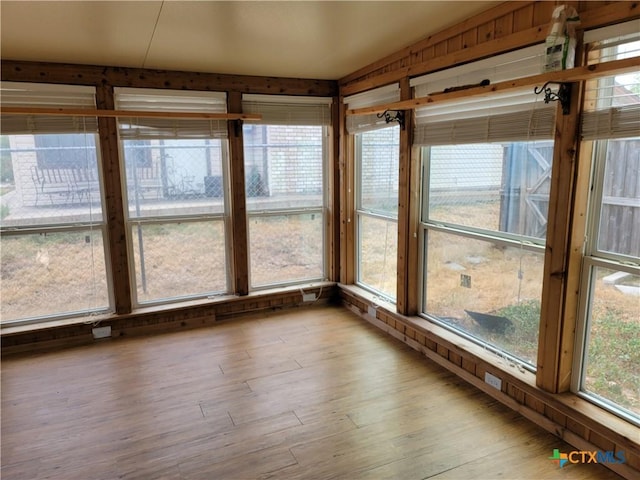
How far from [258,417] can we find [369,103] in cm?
277

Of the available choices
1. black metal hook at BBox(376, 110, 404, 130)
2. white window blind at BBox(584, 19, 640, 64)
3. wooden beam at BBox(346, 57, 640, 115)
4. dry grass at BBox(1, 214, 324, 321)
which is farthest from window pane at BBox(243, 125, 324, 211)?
white window blind at BBox(584, 19, 640, 64)

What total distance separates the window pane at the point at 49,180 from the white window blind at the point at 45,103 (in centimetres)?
7

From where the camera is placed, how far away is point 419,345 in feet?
11.3

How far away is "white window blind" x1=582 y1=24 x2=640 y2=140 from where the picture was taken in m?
1.93

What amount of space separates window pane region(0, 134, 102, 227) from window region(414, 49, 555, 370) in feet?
9.22

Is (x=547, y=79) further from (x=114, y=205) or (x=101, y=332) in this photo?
(x=101, y=332)

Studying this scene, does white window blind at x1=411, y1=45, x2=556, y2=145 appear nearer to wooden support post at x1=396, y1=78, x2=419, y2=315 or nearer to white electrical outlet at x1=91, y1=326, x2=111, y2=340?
wooden support post at x1=396, y1=78, x2=419, y2=315

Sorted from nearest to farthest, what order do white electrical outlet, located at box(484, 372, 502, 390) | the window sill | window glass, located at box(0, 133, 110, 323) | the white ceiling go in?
the window sill, the white ceiling, white electrical outlet, located at box(484, 372, 502, 390), window glass, located at box(0, 133, 110, 323)

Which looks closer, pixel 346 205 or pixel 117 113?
pixel 117 113

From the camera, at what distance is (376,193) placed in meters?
4.15

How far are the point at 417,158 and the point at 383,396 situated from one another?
182 cm

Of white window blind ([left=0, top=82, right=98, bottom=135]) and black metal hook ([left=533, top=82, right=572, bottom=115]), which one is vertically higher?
white window blind ([left=0, top=82, right=98, bottom=135])

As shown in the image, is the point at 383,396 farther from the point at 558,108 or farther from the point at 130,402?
the point at 558,108

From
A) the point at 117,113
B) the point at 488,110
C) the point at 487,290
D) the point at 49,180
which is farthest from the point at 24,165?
the point at 487,290
